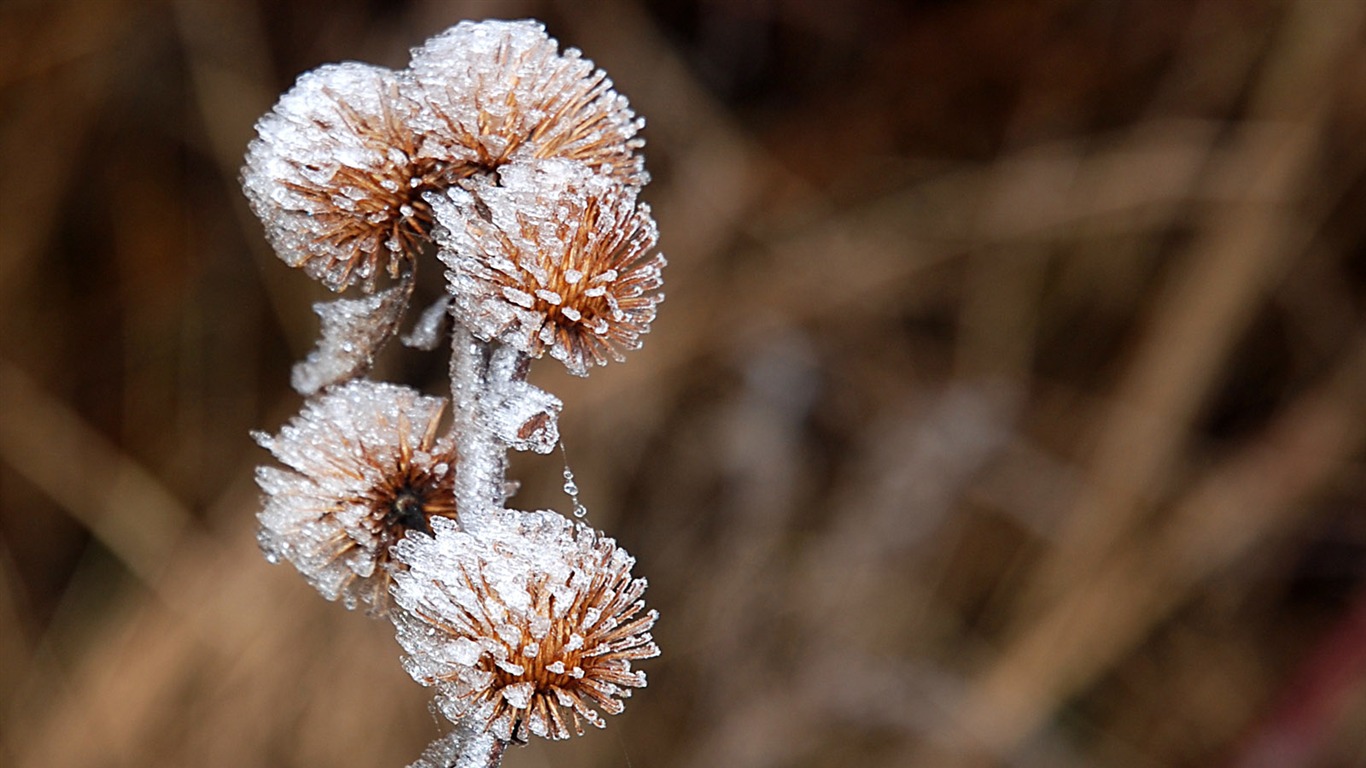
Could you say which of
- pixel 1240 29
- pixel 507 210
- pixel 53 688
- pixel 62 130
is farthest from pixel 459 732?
pixel 1240 29

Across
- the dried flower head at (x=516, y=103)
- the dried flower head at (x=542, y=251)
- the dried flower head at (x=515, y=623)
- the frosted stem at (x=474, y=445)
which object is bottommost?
the dried flower head at (x=515, y=623)

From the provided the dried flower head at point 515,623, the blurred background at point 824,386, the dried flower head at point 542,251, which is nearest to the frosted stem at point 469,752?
the dried flower head at point 515,623

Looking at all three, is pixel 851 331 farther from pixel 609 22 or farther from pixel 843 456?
pixel 609 22

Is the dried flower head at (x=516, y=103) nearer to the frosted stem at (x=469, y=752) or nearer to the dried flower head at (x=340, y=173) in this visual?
the dried flower head at (x=340, y=173)

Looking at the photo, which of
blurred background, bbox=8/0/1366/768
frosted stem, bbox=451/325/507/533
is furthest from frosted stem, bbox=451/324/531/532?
blurred background, bbox=8/0/1366/768

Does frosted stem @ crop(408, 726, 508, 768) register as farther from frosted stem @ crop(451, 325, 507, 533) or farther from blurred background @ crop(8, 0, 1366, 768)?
blurred background @ crop(8, 0, 1366, 768)

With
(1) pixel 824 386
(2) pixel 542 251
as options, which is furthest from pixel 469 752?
(1) pixel 824 386

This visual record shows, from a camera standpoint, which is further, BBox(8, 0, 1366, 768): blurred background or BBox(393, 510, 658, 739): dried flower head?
BBox(8, 0, 1366, 768): blurred background
